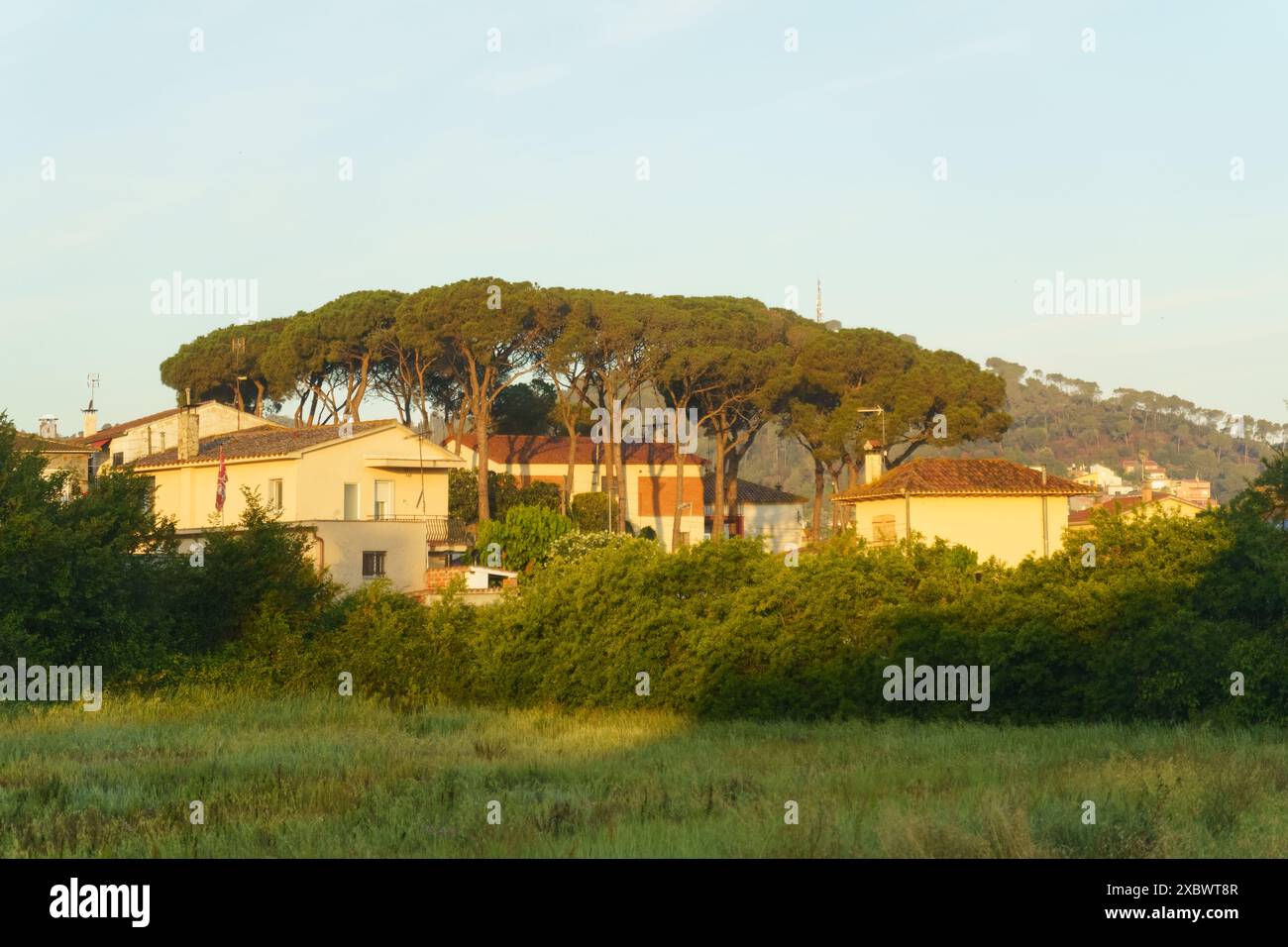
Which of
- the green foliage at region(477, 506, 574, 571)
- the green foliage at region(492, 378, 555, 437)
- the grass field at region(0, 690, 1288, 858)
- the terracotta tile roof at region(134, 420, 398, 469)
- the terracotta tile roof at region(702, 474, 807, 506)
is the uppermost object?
the green foliage at region(492, 378, 555, 437)

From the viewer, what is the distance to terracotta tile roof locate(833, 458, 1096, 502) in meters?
51.6

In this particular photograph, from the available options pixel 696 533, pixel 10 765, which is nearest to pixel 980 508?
pixel 696 533

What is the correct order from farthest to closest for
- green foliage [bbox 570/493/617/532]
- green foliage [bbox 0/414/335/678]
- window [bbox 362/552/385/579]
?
green foliage [bbox 570/493/617/532], window [bbox 362/552/385/579], green foliage [bbox 0/414/335/678]

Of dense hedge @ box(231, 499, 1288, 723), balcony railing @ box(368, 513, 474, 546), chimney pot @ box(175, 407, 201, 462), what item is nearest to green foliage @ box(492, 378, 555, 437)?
balcony railing @ box(368, 513, 474, 546)

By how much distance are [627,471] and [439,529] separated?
2536 centimetres

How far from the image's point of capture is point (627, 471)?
87062mm

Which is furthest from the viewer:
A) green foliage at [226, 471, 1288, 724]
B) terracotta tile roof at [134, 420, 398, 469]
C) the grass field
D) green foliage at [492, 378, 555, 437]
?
green foliage at [492, 378, 555, 437]

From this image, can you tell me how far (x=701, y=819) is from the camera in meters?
10.8

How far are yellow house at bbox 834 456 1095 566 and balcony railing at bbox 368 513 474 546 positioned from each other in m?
18.2

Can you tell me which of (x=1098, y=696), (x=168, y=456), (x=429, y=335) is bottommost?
(x=1098, y=696)

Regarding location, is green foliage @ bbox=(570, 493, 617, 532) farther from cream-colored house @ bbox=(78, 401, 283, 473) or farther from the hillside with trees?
cream-colored house @ bbox=(78, 401, 283, 473)

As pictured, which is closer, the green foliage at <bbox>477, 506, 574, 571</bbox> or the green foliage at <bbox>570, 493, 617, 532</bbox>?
the green foliage at <bbox>477, 506, 574, 571</bbox>

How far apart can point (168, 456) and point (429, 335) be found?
45.3ft

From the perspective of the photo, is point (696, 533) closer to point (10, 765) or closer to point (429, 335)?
point (429, 335)
